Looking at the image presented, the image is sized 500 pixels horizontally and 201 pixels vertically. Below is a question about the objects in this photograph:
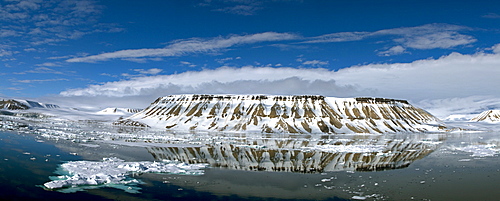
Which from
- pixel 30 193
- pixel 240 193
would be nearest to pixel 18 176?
pixel 30 193

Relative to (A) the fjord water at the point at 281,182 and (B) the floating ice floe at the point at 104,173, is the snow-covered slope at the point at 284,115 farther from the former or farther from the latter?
(B) the floating ice floe at the point at 104,173

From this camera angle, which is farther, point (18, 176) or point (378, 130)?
point (378, 130)

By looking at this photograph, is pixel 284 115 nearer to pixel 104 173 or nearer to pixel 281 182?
pixel 281 182

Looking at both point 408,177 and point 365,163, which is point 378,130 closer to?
point 365,163

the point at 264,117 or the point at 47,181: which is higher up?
the point at 264,117

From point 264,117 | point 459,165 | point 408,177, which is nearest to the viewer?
point 408,177

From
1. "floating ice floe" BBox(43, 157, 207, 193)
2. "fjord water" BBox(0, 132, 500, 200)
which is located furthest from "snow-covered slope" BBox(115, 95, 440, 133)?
"floating ice floe" BBox(43, 157, 207, 193)

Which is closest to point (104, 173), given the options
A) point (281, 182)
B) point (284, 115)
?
point (281, 182)

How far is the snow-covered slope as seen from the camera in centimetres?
12531

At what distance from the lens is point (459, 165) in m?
36.0

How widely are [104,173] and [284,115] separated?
4456 inches

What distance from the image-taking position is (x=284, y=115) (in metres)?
136

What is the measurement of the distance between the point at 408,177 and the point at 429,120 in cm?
14390

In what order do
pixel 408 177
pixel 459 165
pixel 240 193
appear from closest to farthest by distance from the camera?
pixel 240 193 → pixel 408 177 → pixel 459 165
